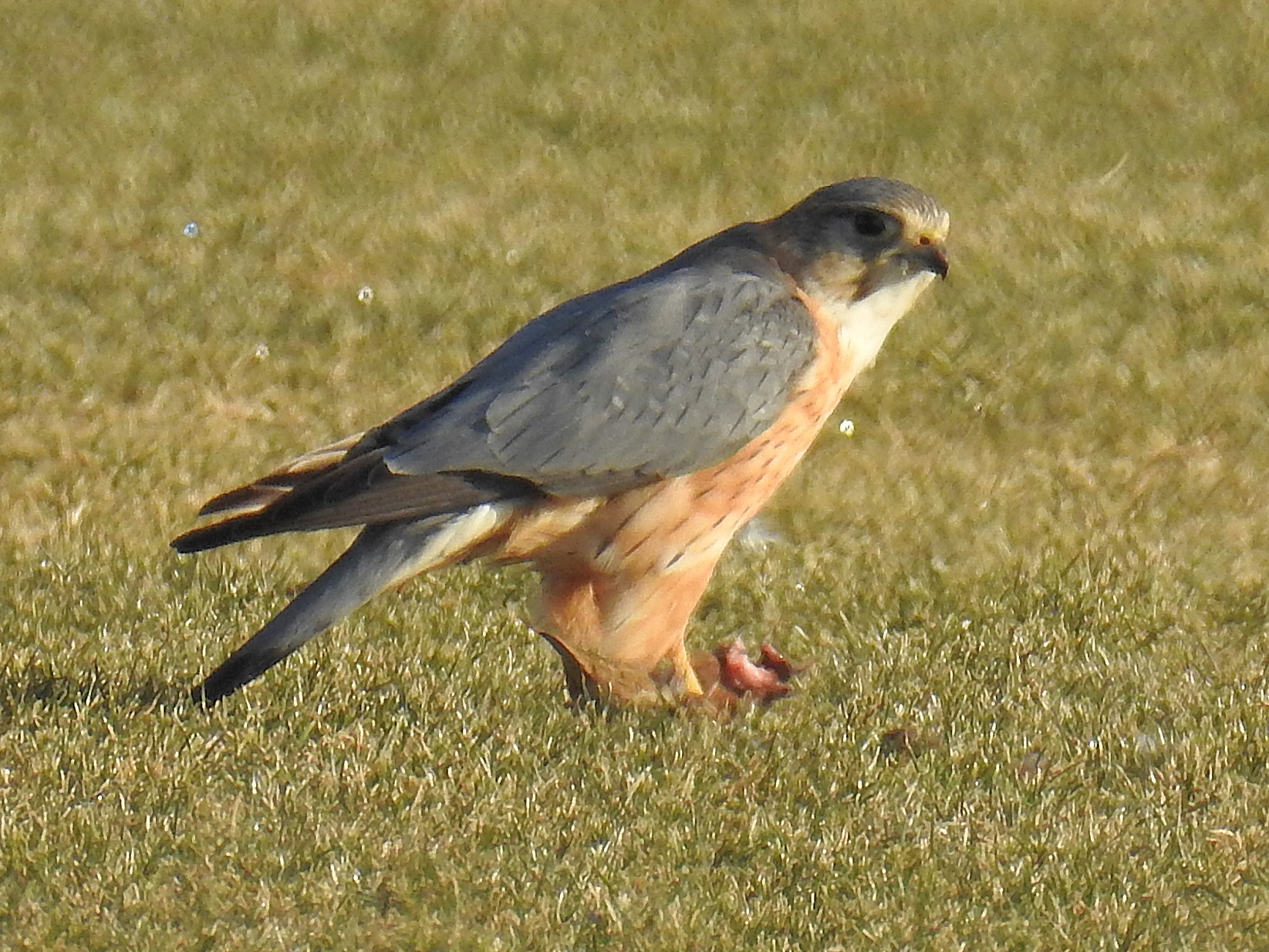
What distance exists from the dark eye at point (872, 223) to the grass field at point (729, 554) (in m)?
1.21

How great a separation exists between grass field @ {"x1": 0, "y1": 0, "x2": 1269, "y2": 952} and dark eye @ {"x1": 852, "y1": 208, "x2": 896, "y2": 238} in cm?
121

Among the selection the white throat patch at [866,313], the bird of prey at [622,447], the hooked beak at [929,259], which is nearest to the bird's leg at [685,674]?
the bird of prey at [622,447]

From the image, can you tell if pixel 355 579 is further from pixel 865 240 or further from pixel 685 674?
pixel 865 240

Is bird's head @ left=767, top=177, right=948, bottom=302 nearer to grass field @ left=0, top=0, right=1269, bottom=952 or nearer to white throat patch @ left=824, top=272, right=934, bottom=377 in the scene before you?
white throat patch @ left=824, top=272, right=934, bottom=377

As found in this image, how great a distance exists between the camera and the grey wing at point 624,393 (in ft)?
16.6

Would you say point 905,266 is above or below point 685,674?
above

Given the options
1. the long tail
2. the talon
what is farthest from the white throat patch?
the long tail

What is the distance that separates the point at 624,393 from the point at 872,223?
82cm

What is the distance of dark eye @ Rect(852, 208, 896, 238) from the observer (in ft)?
17.8

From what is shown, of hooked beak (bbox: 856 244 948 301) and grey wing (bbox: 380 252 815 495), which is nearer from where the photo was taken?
grey wing (bbox: 380 252 815 495)

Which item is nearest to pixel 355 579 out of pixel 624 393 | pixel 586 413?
pixel 586 413

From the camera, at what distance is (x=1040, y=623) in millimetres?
6332

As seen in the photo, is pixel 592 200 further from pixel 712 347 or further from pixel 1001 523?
pixel 712 347

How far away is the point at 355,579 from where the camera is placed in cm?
500
